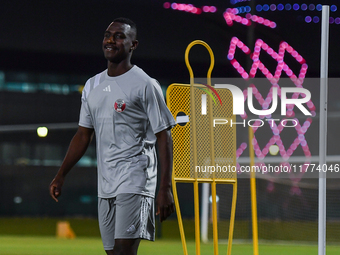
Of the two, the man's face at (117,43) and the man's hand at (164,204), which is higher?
the man's face at (117,43)

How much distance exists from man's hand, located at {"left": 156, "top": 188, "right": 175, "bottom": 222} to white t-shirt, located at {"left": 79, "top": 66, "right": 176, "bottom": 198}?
0.60 ft

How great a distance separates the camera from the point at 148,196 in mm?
2988

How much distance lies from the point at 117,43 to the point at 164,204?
0.82 meters

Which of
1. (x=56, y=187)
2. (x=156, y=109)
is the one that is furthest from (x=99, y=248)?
(x=156, y=109)

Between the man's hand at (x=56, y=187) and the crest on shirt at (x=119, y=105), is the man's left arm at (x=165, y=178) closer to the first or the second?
the crest on shirt at (x=119, y=105)

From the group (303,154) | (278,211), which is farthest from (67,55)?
(278,211)

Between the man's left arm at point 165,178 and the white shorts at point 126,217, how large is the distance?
159mm

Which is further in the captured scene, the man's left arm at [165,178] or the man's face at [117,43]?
the man's face at [117,43]

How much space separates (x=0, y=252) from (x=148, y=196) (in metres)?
6.07

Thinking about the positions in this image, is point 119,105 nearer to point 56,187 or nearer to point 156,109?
point 156,109

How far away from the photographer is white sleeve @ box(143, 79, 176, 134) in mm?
2928

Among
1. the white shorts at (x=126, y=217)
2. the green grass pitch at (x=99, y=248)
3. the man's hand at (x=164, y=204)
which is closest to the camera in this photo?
the man's hand at (x=164, y=204)

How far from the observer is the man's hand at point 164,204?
2.76 meters

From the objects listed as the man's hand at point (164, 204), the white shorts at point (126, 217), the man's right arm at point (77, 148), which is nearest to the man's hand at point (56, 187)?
the man's right arm at point (77, 148)
